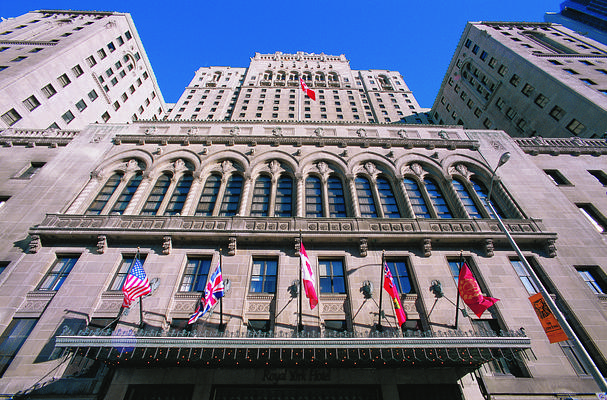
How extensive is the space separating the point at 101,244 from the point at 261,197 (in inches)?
402

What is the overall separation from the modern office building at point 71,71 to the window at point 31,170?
12.4m

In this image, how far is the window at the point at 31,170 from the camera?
22241mm

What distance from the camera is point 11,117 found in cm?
3086

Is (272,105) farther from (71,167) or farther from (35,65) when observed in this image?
(71,167)

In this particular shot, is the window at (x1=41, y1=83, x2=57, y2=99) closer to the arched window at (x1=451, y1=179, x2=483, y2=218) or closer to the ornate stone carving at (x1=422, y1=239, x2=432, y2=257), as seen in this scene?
the ornate stone carving at (x1=422, y1=239, x2=432, y2=257)

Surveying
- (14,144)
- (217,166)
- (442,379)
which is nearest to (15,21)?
(14,144)

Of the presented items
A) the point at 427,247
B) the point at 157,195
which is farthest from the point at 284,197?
the point at 427,247

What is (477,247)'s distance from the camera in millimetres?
17406

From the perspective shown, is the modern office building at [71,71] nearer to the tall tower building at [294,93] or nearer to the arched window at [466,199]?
the tall tower building at [294,93]

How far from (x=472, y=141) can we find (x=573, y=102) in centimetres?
1935

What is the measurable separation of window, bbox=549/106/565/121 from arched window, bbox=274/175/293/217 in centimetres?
3587

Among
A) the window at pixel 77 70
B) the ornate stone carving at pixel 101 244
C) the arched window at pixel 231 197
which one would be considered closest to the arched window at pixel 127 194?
the ornate stone carving at pixel 101 244

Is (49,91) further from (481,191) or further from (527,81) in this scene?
(527,81)

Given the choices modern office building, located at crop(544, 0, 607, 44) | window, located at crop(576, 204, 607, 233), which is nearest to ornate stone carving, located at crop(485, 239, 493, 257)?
window, located at crop(576, 204, 607, 233)
